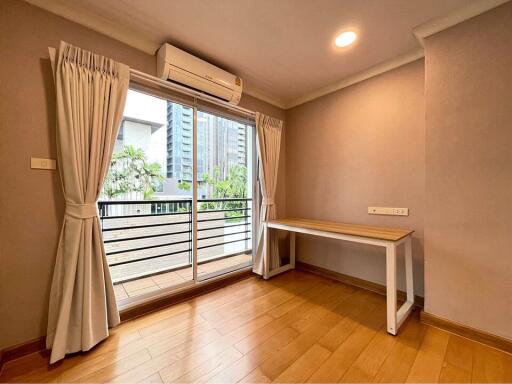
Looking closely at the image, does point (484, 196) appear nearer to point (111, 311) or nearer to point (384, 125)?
point (384, 125)

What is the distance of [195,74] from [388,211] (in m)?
2.40

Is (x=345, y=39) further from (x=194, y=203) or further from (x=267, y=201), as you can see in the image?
(x=194, y=203)

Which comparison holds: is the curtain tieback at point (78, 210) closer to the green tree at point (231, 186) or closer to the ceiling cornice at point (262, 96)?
the green tree at point (231, 186)

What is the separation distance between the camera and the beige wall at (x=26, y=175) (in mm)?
1327

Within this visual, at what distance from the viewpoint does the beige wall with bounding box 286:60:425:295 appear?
6.64ft

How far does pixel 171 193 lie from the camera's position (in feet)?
9.29

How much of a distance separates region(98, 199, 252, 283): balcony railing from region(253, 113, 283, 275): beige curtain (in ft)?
1.45

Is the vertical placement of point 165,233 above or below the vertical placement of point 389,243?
below

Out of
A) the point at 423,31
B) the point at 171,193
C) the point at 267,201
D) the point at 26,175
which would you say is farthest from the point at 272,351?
the point at 423,31

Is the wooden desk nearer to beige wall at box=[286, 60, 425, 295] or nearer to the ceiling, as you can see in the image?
beige wall at box=[286, 60, 425, 295]

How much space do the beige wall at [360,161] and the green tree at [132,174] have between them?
1945mm

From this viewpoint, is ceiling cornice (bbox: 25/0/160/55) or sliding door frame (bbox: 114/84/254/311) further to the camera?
sliding door frame (bbox: 114/84/254/311)

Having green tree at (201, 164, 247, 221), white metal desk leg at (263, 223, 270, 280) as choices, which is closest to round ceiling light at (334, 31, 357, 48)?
green tree at (201, 164, 247, 221)

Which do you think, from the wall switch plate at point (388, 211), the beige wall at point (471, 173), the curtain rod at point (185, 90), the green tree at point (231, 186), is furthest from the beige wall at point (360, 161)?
the curtain rod at point (185, 90)
